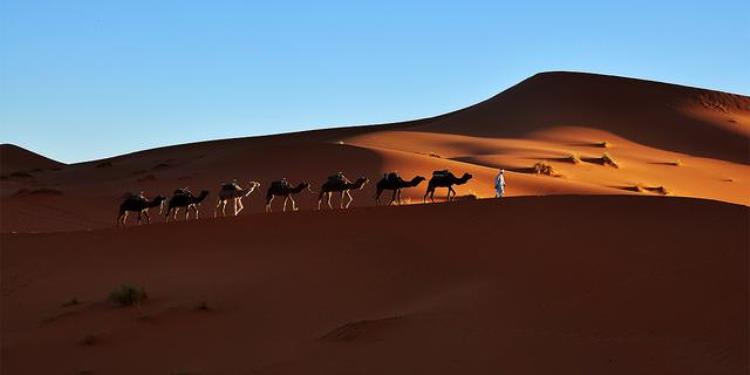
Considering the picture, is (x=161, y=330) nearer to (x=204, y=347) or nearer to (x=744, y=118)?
(x=204, y=347)

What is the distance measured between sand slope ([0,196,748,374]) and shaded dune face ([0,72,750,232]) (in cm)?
959

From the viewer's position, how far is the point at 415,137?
2002 inches

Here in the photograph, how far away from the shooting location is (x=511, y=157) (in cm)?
4216

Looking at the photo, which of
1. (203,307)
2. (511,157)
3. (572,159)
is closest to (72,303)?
(203,307)

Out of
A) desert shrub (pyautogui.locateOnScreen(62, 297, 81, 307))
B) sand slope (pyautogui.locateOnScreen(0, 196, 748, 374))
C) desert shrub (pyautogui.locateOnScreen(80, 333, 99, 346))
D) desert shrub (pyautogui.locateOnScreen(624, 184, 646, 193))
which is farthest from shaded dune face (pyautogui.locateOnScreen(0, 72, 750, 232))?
desert shrub (pyautogui.locateOnScreen(80, 333, 99, 346))

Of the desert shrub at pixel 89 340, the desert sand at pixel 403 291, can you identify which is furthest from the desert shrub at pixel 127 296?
the desert shrub at pixel 89 340

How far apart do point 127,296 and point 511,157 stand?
30565 mm

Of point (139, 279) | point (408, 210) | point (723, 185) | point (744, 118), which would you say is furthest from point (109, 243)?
point (744, 118)

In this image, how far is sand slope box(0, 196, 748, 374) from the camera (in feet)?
31.8

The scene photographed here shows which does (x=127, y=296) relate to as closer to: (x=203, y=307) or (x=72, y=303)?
(x=72, y=303)

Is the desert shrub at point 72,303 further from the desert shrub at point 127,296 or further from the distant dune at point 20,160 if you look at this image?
the distant dune at point 20,160

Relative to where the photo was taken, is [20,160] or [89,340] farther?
[20,160]

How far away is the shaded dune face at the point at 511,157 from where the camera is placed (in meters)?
32.6

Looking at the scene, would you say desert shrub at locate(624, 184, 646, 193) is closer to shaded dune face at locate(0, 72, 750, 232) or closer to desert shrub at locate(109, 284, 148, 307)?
shaded dune face at locate(0, 72, 750, 232)
